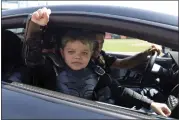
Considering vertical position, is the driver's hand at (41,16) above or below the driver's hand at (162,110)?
above

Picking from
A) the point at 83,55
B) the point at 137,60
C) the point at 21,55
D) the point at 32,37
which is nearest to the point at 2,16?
the point at 32,37

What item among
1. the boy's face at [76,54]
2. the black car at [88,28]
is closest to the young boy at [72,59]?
the boy's face at [76,54]

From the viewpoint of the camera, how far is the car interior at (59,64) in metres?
2.12

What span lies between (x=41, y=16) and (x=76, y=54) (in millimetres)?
388

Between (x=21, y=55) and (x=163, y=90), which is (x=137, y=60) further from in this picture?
(x=21, y=55)

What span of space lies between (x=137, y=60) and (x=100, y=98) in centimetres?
103

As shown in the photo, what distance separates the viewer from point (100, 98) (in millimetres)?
2033

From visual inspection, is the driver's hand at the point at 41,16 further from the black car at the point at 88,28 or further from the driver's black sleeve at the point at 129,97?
the driver's black sleeve at the point at 129,97

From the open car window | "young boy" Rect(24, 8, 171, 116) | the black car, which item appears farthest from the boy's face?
the black car

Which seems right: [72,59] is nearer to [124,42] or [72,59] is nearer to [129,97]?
[129,97]

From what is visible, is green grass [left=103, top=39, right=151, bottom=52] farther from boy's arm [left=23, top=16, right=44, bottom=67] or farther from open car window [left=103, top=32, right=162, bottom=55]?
boy's arm [left=23, top=16, right=44, bottom=67]

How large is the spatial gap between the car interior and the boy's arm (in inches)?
2.1

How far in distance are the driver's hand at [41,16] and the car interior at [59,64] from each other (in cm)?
8

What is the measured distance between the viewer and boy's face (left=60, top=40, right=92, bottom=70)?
2.13 m
